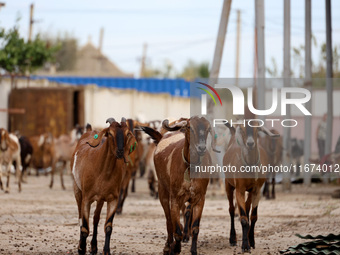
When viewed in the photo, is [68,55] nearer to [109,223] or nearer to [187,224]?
[187,224]

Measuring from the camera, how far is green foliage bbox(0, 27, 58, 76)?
38.2 meters

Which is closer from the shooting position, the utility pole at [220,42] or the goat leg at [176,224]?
the goat leg at [176,224]

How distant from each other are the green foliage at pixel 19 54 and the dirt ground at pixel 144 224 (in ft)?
47.6

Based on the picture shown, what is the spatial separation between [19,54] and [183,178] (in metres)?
29.4

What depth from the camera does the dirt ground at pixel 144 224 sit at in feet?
42.2

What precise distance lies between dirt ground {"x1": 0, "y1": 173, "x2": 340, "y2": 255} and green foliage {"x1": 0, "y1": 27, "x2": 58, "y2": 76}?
47.6 feet

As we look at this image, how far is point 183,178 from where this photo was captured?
11.6 m

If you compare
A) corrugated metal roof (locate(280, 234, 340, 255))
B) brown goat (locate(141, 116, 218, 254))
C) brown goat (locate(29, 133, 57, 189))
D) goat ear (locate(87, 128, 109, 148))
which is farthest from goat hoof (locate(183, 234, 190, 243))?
brown goat (locate(29, 133, 57, 189))

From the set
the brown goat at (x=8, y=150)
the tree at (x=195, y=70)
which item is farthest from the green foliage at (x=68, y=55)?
the brown goat at (x=8, y=150)

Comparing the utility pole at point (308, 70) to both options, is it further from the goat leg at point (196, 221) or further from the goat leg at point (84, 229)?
the goat leg at point (84, 229)

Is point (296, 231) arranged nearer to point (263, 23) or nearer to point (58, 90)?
point (263, 23)

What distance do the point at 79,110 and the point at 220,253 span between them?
89.7ft

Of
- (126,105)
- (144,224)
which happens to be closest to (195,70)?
(126,105)

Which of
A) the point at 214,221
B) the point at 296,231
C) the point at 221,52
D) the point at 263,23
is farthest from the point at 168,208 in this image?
the point at 263,23
